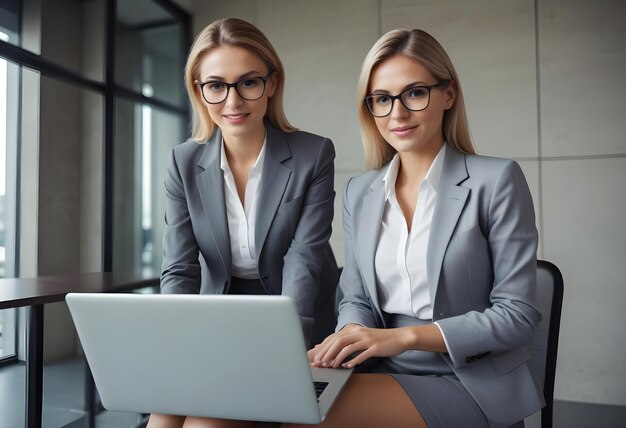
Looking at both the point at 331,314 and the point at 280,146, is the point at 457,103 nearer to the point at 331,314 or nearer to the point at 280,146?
the point at 280,146

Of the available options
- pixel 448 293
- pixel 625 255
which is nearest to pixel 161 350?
pixel 448 293

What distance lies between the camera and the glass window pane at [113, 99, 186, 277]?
3.84 m

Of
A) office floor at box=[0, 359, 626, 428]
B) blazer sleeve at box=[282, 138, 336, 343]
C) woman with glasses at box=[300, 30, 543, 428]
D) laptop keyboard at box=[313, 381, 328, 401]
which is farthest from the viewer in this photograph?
office floor at box=[0, 359, 626, 428]

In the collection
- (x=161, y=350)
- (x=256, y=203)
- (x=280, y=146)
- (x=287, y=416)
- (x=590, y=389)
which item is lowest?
(x=590, y=389)

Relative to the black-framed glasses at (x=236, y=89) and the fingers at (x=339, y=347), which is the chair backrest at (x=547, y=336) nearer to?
the fingers at (x=339, y=347)

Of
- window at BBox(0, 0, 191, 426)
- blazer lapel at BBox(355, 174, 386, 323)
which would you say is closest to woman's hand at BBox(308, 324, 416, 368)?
blazer lapel at BBox(355, 174, 386, 323)

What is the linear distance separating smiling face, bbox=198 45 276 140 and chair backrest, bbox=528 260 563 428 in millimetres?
905

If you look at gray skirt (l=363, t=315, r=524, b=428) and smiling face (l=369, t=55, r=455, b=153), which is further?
smiling face (l=369, t=55, r=455, b=153)

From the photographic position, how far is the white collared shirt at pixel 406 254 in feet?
4.24

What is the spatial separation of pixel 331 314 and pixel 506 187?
71 centimetres

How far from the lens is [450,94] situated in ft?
4.53

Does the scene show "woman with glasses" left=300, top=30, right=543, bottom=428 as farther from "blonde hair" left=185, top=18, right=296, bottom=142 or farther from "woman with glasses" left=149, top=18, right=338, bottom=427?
"blonde hair" left=185, top=18, right=296, bottom=142

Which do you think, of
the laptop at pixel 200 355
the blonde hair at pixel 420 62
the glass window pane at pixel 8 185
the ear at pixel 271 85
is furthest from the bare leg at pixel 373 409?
the glass window pane at pixel 8 185

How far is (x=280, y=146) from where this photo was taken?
165cm
